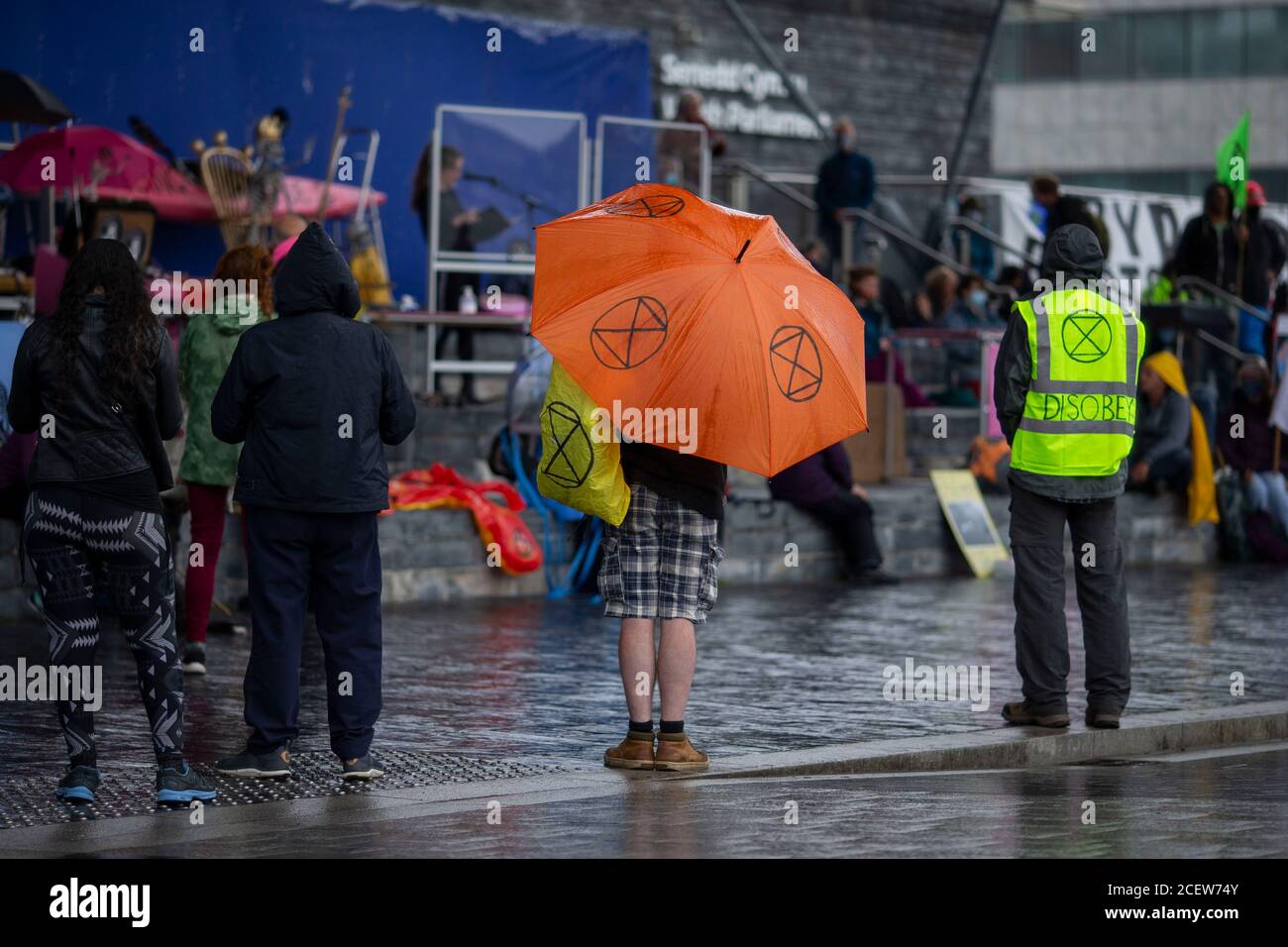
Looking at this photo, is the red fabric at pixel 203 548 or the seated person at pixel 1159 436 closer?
the red fabric at pixel 203 548

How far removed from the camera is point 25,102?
583 inches

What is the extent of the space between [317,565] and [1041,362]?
320 centimetres

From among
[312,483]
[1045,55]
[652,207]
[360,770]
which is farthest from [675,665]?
[1045,55]

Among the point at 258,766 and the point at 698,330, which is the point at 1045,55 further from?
the point at 258,766

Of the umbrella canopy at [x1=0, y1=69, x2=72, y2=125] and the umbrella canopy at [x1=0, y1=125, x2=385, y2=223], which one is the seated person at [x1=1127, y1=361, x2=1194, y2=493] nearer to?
the umbrella canopy at [x1=0, y1=125, x2=385, y2=223]

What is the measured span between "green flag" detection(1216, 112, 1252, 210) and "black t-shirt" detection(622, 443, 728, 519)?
1382cm

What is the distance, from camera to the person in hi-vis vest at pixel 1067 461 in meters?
9.84

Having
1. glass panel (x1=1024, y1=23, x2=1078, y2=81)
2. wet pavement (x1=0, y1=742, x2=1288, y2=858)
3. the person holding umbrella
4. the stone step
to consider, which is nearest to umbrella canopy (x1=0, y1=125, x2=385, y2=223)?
the stone step

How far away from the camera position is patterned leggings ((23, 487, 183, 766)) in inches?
309

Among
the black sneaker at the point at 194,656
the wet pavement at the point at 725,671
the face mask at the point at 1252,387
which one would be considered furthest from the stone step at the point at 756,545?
the black sneaker at the point at 194,656

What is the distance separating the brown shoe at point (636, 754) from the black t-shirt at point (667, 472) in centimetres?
83
